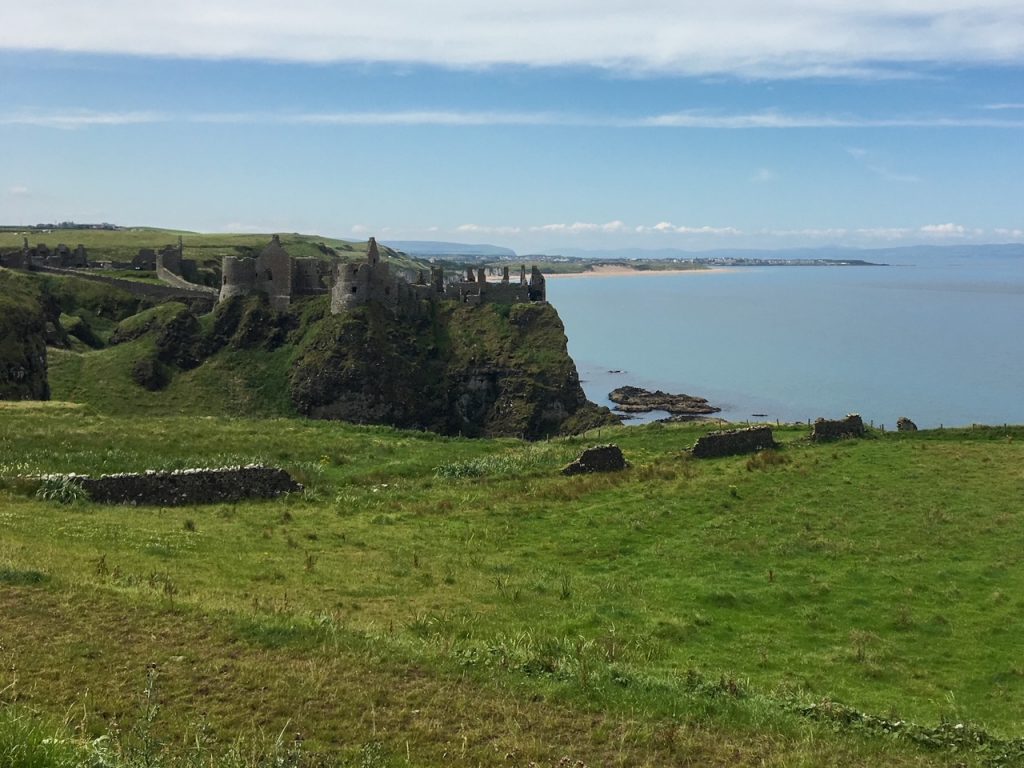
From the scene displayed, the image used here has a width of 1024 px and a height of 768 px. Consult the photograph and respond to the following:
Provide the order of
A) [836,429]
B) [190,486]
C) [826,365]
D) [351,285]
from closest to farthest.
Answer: [190,486] < [836,429] < [351,285] < [826,365]

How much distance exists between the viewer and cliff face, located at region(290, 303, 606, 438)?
6359 centimetres

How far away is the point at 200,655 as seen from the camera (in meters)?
11.0

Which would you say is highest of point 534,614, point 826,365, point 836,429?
point 836,429

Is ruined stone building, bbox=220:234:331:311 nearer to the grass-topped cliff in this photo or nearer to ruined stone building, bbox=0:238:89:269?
the grass-topped cliff

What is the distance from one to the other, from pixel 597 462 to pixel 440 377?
38.2m

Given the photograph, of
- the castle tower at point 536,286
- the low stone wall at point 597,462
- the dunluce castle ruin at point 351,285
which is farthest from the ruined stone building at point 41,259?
the low stone wall at point 597,462

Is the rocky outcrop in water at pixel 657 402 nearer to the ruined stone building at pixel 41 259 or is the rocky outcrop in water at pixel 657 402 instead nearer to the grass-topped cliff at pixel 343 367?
the grass-topped cliff at pixel 343 367

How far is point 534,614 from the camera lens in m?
15.2

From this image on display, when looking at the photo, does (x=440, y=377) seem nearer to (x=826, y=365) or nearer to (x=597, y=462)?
(x=597, y=462)

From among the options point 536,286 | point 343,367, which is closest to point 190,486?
point 343,367

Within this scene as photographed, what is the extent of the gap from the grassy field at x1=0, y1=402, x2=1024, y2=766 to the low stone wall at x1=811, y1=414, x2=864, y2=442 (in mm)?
5016

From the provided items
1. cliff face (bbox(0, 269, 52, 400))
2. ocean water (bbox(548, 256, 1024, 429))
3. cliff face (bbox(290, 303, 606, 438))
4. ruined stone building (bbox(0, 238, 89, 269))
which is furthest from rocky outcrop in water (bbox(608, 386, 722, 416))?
ruined stone building (bbox(0, 238, 89, 269))

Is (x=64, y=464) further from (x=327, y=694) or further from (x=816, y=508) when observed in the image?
(x=816, y=508)

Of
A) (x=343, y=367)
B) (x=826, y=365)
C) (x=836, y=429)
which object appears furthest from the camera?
(x=826, y=365)
